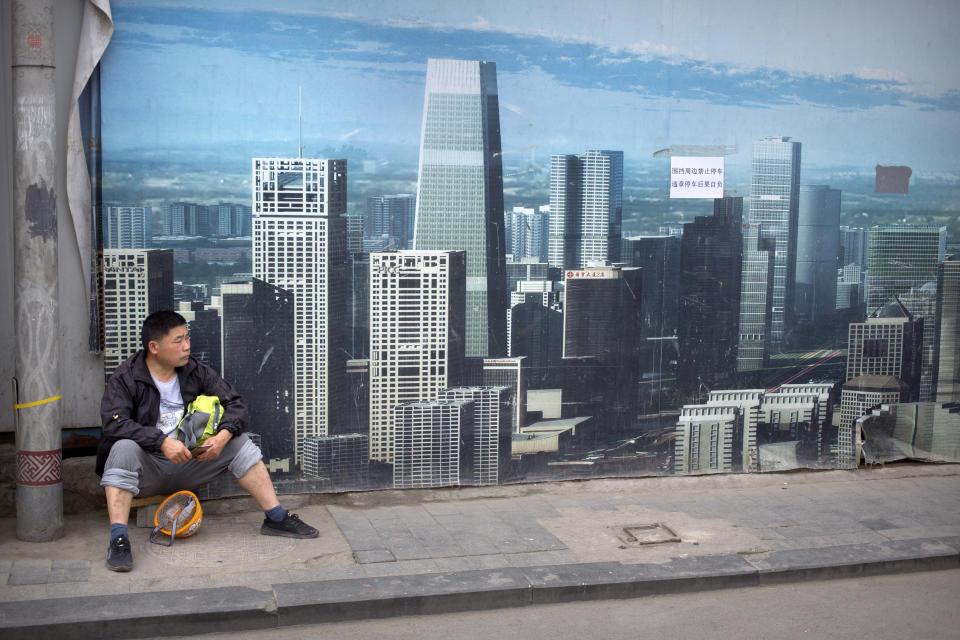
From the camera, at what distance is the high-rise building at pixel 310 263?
584 centimetres

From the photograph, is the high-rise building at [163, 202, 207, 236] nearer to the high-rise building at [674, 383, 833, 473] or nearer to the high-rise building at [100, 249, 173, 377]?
the high-rise building at [100, 249, 173, 377]

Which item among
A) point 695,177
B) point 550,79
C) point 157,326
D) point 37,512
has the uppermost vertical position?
point 550,79

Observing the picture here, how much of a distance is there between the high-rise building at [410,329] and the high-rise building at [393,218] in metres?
0.10

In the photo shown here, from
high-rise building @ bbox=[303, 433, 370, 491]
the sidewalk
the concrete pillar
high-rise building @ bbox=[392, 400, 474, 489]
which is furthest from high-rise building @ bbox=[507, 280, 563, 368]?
the concrete pillar

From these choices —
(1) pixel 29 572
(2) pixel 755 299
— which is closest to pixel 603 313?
(2) pixel 755 299

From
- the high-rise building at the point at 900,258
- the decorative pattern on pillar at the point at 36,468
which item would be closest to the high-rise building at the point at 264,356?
the decorative pattern on pillar at the point at 36,468

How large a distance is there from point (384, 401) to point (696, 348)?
85.9 inches

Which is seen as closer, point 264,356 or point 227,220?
point 227,220

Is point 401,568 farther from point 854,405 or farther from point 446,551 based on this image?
point 854,405

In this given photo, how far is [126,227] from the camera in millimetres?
5605

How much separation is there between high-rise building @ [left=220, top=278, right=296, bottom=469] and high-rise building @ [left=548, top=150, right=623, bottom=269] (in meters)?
1.78

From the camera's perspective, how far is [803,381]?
7.08 meters

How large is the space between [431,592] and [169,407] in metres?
1.77

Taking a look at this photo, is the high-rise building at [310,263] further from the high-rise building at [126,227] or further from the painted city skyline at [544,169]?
the high-rise building at [126,227]
